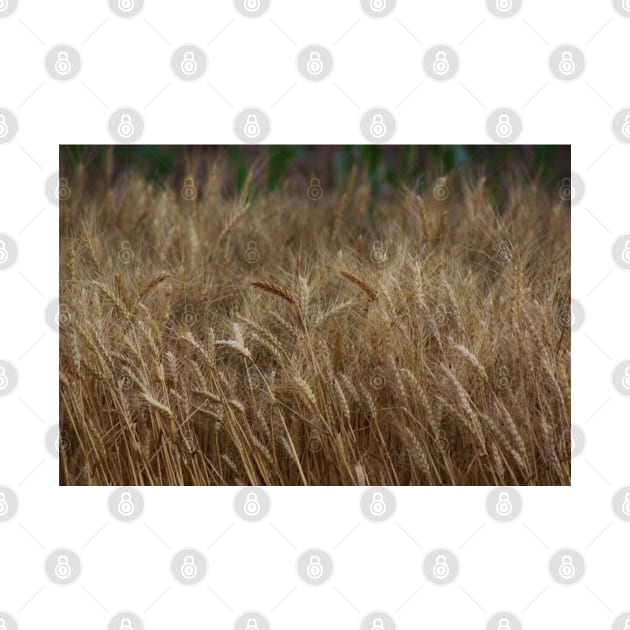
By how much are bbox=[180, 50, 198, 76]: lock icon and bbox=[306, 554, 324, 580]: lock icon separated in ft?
5.95

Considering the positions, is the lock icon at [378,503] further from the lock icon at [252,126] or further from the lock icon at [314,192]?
the lock icon at [314,192]

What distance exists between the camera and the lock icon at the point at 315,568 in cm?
211

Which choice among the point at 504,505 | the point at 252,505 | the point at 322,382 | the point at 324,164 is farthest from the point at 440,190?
the point at 324,164

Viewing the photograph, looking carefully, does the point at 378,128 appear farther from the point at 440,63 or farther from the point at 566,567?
the point at 566,567

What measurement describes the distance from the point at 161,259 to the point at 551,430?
164 cm

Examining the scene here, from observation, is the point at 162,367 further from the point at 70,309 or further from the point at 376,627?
the point at 376,627

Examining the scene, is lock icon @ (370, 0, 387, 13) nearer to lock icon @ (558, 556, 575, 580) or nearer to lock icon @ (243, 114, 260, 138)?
lock icon @ (243, 114, 260, 138)

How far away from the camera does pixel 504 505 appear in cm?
210

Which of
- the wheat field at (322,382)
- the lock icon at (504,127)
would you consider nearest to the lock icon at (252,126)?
the wheat field at (322,382)

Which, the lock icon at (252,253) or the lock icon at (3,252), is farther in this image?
the lock icon at (252,253)

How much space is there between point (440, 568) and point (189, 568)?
806 mm

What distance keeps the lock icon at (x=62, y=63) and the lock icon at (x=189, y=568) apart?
182 cm

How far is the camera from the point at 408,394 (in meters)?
2.09

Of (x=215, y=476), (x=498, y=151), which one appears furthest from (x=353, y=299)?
(x=498, y=151)
